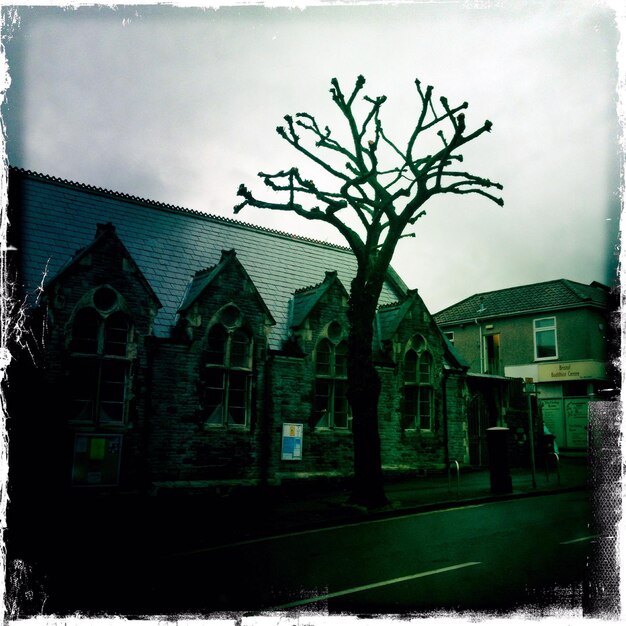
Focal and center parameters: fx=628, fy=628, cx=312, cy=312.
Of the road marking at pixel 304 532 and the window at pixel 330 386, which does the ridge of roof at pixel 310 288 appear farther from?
the road marking at pixel 304 532

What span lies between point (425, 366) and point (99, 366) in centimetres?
1205

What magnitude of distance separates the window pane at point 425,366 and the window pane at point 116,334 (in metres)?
11.1

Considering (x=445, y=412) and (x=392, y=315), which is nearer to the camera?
(x=392, y=315)

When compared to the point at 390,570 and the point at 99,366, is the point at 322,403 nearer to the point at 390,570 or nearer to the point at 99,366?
the point at 99,366

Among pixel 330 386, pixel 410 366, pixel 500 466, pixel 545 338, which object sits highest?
pixel 545 338

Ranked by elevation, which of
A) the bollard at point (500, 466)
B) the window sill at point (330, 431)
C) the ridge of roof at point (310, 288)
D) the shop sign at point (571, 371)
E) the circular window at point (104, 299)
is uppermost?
the ridge of roof at point (310, 288)

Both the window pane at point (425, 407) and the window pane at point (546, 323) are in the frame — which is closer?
the window pane at point (425, 407)

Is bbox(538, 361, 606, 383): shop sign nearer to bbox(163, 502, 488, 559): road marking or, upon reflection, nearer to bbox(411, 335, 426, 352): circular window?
bbox(411, 335, 426, 352): circular window

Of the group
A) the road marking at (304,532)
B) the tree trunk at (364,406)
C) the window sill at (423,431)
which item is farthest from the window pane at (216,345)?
the window sill at (423,431)

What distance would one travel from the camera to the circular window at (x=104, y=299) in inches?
660

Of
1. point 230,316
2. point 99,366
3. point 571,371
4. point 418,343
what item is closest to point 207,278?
point 230,316

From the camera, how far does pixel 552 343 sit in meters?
32.6

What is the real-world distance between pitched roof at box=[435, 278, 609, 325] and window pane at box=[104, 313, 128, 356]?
23044 millimetres

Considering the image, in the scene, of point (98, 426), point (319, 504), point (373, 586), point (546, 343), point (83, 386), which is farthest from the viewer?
point (546, 343)
